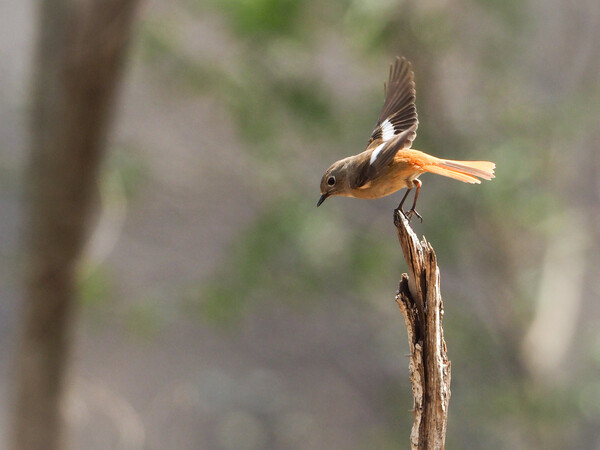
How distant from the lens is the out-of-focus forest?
427 cm

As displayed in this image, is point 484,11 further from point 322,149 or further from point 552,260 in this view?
point 552,260

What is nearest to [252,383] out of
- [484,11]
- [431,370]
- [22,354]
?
[22,354]

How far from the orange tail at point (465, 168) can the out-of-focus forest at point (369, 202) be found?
2151 millimetres

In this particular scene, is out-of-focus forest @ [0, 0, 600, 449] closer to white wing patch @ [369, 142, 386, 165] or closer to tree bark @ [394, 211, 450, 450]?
white wing patch @ [369, 142, 386, 165]

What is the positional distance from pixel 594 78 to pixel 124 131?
381 centimetres

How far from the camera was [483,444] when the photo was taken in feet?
19.1

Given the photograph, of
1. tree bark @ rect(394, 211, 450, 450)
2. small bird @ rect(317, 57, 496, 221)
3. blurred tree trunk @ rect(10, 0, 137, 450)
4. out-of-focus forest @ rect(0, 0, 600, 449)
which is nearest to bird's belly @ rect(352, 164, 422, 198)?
small bird @ rect(317, 57, 496, 221)

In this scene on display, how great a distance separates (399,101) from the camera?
137cm

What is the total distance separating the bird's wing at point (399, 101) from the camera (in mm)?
1337

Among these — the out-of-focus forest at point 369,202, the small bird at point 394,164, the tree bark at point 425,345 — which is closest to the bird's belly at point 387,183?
the small bird at point 394,164

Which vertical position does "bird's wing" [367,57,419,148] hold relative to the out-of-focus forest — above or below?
below

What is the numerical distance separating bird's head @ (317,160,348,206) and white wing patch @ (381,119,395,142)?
10 centimetres

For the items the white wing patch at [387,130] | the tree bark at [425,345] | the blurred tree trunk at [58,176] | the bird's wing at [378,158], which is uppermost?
the blurred tree trunk at [58,176]

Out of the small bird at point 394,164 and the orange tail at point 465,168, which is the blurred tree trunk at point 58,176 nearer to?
the small bird at point 394,164
